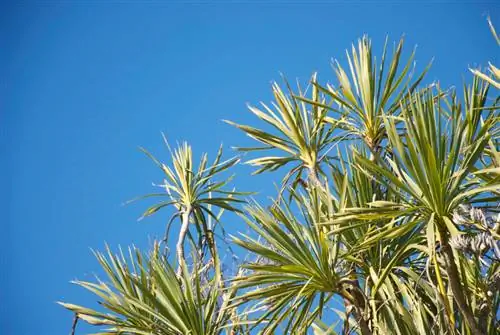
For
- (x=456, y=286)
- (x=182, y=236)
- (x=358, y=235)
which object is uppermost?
(x=182, y=236)

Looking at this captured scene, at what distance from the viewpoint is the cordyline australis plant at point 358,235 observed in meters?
3.04

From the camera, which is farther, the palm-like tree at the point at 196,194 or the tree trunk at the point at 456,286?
the palm-like tree at the point at 196,194

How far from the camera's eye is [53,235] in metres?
37.1

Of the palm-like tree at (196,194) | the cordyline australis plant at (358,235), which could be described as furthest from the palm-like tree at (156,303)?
the palm-like tree at (196,194)

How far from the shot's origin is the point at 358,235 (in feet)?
12.1

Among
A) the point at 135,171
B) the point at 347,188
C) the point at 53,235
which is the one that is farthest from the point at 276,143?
the point at 135,171

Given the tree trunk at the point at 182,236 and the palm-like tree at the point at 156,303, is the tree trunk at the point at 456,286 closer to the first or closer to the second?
the palm-like tree at the point at 156,303

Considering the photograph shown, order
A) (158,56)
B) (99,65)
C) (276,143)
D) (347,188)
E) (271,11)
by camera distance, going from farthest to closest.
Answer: (271,11) < (158,56) < (99,65) < (276,143) < (347,188)

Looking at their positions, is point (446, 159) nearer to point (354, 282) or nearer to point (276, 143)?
point (354, 282)

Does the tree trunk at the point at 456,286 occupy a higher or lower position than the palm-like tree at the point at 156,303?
lower

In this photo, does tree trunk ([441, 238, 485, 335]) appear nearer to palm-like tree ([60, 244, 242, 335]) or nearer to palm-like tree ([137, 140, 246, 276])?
palm-like tree ([60, 244, 242, 335])

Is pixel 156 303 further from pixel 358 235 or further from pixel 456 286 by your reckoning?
pixel 456 286

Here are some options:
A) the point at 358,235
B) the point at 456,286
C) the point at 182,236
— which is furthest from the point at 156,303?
the point at 456,286

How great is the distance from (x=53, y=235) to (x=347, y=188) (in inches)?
1381
